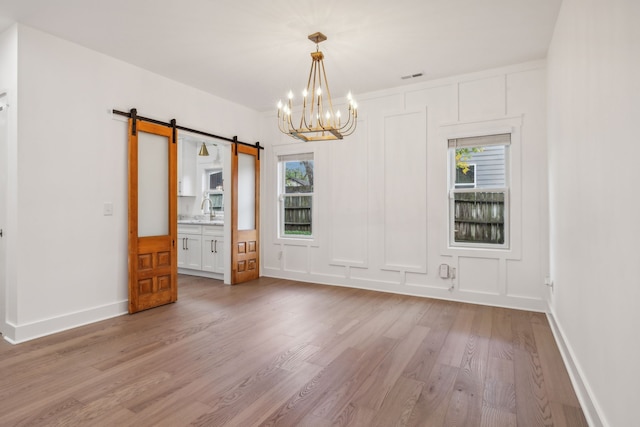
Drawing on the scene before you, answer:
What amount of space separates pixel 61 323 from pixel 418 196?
14.2ft

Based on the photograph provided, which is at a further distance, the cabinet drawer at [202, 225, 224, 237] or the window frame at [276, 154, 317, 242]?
the cabinet drawer at [202, 225, 224, 237]

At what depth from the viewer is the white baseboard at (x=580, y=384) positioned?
74.3 inches

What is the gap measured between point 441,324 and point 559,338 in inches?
39.8

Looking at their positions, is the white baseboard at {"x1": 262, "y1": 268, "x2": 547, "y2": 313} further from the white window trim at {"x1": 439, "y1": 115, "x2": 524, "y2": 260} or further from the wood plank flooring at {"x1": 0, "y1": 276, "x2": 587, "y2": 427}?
the white window trim at {"x1": 439, "y1": 115, "x2": 524, "y2": 260}

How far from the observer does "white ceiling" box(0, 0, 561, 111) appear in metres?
2.95

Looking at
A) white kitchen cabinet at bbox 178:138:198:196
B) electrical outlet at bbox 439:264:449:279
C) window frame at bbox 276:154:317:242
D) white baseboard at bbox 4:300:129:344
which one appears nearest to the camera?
white baseboard at bbox 4:300:129:344

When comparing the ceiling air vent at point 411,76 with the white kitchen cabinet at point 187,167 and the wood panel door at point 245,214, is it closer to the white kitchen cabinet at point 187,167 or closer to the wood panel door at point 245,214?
the wood panel door at point 245,214

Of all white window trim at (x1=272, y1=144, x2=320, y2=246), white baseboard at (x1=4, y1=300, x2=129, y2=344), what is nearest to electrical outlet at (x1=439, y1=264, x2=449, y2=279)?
white window trim at (x1=272, y1=144, x2=320, y2=246)

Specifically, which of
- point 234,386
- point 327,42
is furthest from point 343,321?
point 327,42

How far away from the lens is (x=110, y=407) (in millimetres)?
2100

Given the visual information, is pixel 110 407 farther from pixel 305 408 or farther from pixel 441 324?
pixel 441 324

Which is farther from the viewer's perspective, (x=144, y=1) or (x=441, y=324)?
(x=441, y=324)

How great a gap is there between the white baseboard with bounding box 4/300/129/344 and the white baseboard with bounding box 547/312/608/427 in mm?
4278

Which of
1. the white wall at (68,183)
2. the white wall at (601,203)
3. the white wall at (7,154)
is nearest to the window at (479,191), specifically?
the white wall at (601,203)
